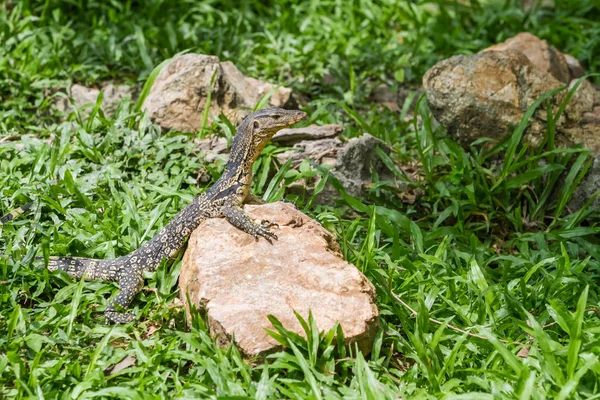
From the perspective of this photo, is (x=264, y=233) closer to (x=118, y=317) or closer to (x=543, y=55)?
(x=118, y=317)

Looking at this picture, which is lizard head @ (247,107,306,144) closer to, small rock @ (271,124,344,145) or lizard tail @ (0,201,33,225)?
small rock @ (271,124,344,145)

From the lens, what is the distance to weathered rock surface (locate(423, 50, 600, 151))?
662 centimetres

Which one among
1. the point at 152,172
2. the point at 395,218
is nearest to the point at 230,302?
the point at 395,218

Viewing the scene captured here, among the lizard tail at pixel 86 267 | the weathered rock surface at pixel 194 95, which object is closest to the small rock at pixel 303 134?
the weathered rock surface at pixel 194 95

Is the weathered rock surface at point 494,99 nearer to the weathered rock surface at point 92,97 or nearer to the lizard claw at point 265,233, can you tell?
the lizard claw at point 265,233

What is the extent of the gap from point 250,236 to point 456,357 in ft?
5.02

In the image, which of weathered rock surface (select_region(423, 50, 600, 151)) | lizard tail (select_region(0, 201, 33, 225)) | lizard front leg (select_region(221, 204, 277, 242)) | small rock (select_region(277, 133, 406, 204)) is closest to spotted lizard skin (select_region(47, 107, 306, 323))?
lizard front leg (select_region(221, 204, 277, 242))

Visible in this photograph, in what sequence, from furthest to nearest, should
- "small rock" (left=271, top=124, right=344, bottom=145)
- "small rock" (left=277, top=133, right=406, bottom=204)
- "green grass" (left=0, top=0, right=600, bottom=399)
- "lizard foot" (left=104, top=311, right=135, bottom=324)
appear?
"small rock" (left=271, top=124, right=344, bottom=145) < "small rock" (left=277, top=133, right=406, bottom=204) < "lizard foot" (left=104, top=311, right=135, bottom=324) < "green grass" (left=0, top=0, right=600, bottom=399)

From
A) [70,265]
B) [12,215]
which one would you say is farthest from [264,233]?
[12,215]

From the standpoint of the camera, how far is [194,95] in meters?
7.11

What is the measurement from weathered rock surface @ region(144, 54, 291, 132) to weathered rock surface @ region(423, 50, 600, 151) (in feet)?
5.47

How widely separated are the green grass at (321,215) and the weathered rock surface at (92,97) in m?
0.17

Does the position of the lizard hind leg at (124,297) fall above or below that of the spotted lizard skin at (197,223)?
below

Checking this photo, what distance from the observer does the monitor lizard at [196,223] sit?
204 inches
